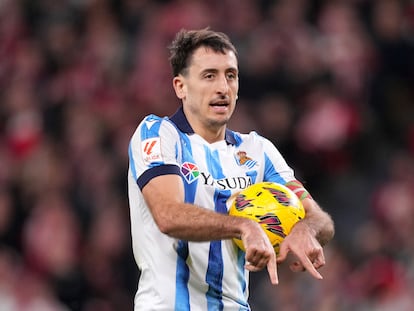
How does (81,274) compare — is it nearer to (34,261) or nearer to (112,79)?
(34,261)

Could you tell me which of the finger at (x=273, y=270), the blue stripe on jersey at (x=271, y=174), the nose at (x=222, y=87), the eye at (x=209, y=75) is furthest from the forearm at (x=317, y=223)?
the eye at (x=209, y=75)

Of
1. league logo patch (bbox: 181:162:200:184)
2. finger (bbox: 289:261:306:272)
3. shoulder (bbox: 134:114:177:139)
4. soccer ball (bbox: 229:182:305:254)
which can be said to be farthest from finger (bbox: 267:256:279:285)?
shoulder (bbox: 134:114:177:139)

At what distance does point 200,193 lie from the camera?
18.4 feet

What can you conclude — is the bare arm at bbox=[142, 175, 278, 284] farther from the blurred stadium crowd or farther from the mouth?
the blurred stadium crowd

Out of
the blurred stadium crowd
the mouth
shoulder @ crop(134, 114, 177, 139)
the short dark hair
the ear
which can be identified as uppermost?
the short dark hair

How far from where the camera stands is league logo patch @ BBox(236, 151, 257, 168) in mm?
5902

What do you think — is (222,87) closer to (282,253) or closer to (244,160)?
(244,160)

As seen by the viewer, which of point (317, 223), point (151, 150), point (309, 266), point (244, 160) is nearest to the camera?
point (309, 266)

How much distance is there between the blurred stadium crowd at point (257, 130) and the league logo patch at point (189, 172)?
385 cm

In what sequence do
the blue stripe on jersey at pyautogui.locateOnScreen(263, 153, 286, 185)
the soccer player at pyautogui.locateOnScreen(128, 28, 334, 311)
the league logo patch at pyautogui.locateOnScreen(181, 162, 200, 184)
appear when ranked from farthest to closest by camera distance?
the blue stripe on jersey at pyautogui.locateOnScreen(263, 153, 286, 185)
the league logo patch at pyautogui.locateOnScreen(181, 162, 200, 184)
the soccer player at pyautogui.locateOnScreen(128, 28, 334, 311)

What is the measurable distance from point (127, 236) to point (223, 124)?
5.11 m

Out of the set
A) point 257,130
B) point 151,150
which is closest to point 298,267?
point 151,150

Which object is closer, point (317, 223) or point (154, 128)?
point (317, 223)

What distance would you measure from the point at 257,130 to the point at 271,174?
192 inches
